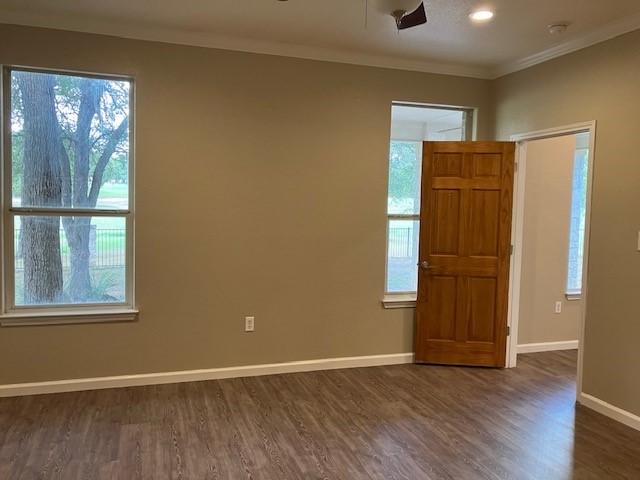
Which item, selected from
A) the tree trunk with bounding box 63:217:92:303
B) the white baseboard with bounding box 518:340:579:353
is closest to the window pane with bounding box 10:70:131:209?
the tree trunk with bounding box 63:217:92:303

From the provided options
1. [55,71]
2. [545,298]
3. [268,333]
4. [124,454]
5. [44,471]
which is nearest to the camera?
[44,471]

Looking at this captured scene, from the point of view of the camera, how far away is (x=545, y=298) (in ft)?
16.6

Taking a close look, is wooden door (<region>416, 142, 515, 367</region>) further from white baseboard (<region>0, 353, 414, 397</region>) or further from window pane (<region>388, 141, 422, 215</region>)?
white baseboard (<region>0, 353, 414, 397</region>)

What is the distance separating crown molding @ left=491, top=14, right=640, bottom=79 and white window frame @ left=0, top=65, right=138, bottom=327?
3132 mm

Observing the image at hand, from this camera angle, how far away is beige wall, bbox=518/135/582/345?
493 cm

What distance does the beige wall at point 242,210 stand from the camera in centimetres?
380

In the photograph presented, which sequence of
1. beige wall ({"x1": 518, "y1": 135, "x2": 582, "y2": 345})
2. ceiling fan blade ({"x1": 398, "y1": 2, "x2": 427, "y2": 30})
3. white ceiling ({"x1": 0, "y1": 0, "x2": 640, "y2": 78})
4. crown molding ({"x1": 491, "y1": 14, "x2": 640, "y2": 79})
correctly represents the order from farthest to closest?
beige wall ({"x1": 518, "y1": 135, "x2": 582, "y2": 345}) < crown molding ({"x1": 491, "y1": 14, "x2": 640, "y2": 79}) < white ceiling ({"x1": 0, "y1": 0, "x2": 640, "y2": 78}) < ceiling fan blade ({"x1": 398, "y1": 2, "x2": 427, "y2": 30})

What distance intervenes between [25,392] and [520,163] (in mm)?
4273

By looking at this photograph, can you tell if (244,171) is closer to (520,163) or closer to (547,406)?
(520,163)

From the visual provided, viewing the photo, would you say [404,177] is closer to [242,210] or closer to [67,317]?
[242,210]

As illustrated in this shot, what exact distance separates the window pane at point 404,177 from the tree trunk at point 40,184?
270 cm

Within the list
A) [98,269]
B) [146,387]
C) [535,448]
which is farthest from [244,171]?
[535,448]

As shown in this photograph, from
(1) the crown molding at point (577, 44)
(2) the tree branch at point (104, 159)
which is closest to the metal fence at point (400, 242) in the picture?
(1) the crown molding at point (577, 44)

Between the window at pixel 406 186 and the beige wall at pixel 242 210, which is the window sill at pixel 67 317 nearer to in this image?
the beige wall at pixel 242 210
